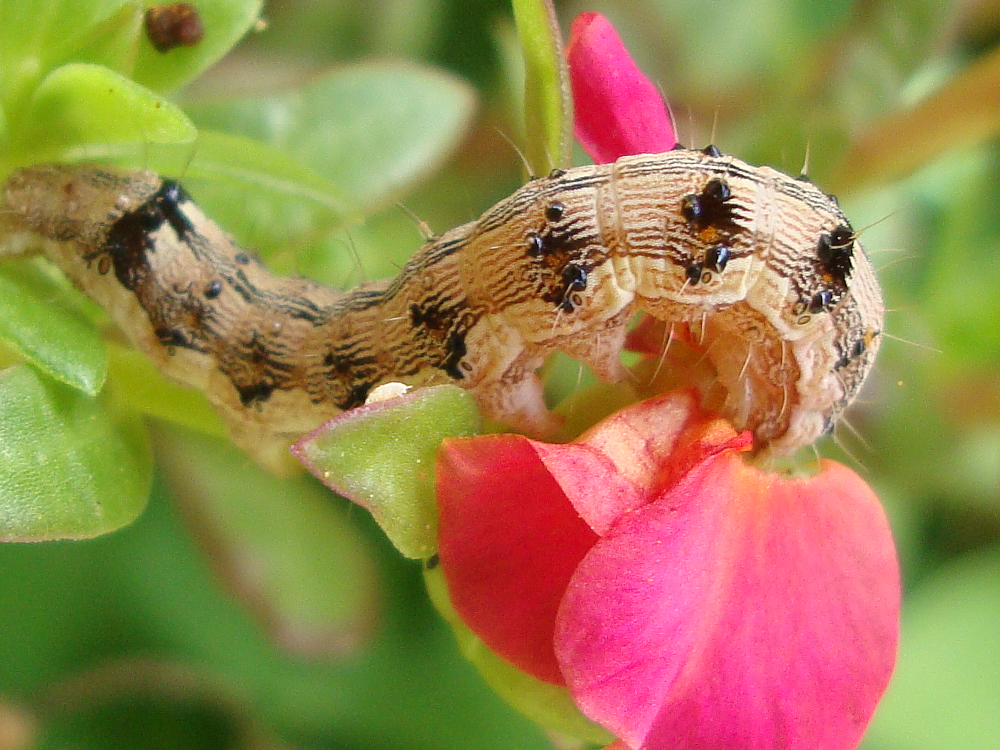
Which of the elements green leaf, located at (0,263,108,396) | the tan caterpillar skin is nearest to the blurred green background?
the tan caterpillar skin

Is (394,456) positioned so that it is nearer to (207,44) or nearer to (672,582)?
(672,582)

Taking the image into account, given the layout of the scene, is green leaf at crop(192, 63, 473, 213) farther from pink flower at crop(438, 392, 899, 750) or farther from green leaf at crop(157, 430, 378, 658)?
pink flower at crop(438, 392, 899, 750)

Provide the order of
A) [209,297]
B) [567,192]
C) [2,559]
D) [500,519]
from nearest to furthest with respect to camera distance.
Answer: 1. [500,519]
2. [567,192]
3. [209,297]
4. [2,559]

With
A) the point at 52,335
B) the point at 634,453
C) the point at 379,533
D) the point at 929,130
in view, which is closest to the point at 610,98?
the point at 634,453

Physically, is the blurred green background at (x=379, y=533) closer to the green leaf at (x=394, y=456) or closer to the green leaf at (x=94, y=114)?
the green leaf at (x=94, y=114)

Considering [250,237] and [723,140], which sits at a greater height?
[250,237]

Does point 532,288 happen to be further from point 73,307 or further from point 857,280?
point 73,307

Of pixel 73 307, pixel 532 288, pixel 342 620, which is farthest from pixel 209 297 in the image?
pixel 342 620
